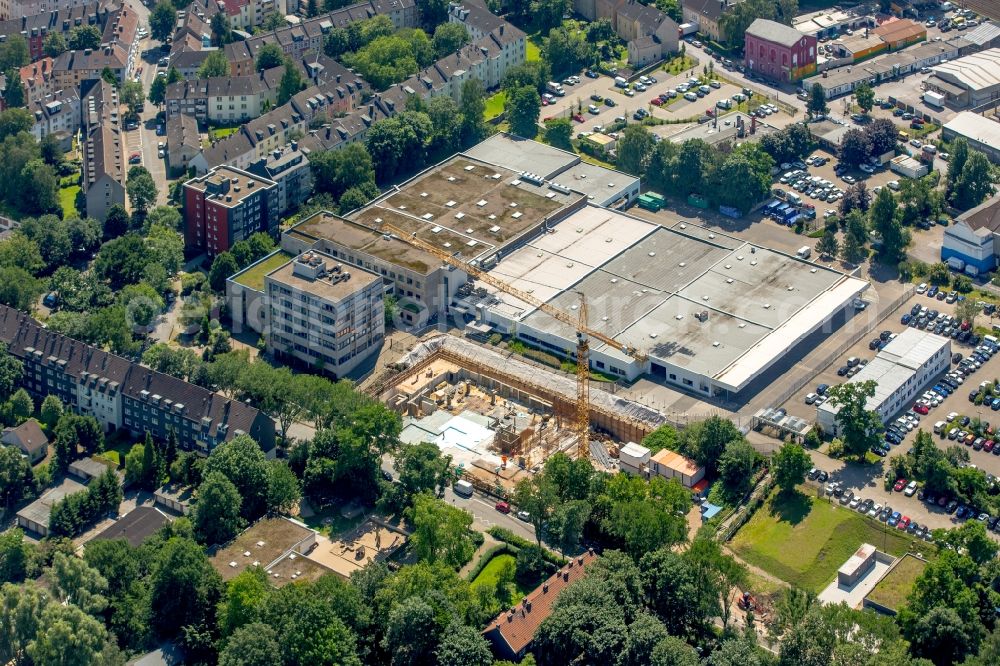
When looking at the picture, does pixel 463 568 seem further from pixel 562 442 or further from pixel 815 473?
pixel 815 473

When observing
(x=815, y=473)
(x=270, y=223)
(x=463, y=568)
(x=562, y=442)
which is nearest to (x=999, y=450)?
(x=815, y=473)

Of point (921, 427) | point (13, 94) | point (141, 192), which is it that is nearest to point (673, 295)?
point (921, 427)

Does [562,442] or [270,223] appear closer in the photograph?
[562,442]

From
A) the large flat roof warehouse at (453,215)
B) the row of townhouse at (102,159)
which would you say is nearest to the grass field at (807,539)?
the large flat roof warehouse at (453,215)

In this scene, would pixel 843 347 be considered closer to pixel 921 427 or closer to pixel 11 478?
pixel 921 427

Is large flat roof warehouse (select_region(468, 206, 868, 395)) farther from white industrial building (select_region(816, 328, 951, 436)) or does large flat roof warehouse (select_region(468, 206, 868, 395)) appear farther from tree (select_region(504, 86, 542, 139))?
tree (select_region(504, 86, 542, 139))

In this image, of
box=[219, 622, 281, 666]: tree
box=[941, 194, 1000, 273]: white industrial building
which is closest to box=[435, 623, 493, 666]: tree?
box=[219, 622, 281, 666]: tree

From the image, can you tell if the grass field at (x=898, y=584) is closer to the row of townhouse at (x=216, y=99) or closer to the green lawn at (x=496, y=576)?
the green lawn at (x=496, y=576)
